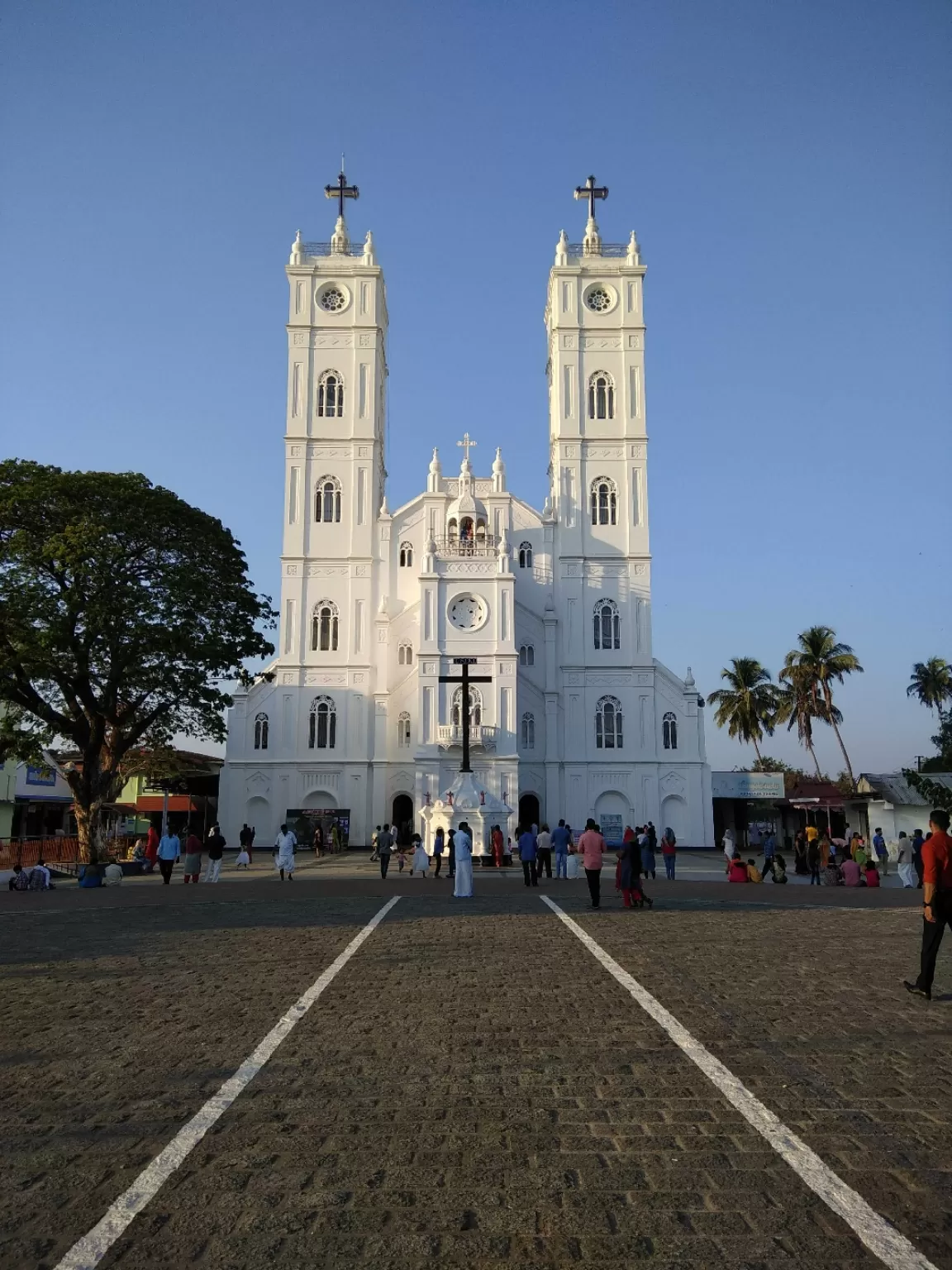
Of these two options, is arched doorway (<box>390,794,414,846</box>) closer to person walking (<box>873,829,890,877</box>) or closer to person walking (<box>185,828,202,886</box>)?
person walking (<box>873,829,890,877</box>)

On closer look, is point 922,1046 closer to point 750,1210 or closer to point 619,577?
point 750,1210

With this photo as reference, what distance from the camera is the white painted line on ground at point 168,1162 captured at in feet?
11.5

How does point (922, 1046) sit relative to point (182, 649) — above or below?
below

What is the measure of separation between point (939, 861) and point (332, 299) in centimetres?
5080

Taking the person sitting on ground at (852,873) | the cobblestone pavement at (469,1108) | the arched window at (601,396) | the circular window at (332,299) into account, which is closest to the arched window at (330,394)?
the circular window at (332,299)

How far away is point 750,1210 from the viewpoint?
150 inches

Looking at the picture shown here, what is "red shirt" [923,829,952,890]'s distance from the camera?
8.57 m

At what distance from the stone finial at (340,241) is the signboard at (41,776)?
3234 cm

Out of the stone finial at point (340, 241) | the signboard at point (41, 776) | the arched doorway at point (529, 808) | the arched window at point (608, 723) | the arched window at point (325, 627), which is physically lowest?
the arched doorway at point (529, 808)

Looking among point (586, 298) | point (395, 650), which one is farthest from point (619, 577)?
point (586, 298)

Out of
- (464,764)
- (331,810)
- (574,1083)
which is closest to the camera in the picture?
(574,1083)

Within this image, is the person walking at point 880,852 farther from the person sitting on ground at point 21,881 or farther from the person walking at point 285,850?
the person sitting on ground at point 21,881

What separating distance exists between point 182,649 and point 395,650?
68.6 ft

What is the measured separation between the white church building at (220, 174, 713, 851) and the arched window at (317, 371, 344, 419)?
85 mm
